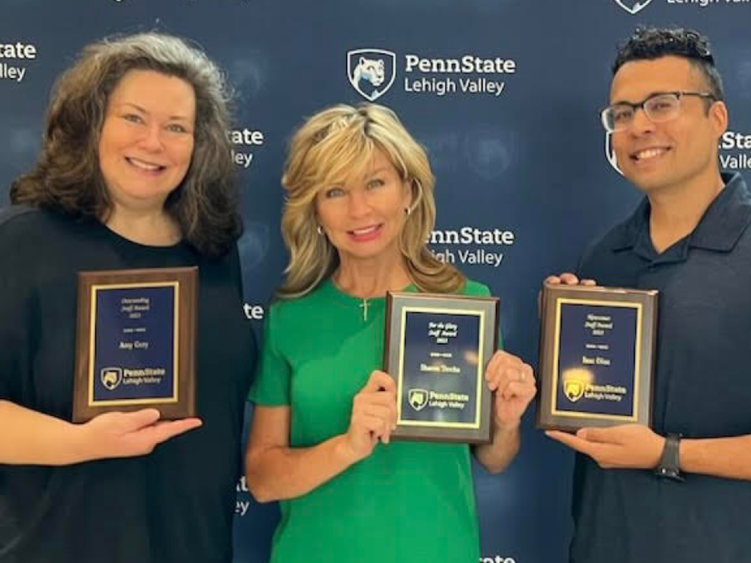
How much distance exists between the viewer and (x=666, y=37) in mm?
2135

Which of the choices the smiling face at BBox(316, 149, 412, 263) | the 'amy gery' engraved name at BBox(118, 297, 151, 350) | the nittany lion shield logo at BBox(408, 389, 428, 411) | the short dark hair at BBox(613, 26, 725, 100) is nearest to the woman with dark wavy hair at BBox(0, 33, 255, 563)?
the 'amy gery' engraved name at BBox(118, 297, 151, 350)

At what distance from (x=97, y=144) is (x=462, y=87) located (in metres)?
1.16

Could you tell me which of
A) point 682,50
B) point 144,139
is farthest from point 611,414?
point 144,139

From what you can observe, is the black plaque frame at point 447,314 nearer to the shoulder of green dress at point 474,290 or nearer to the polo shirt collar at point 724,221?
the shoulder of green dress at point 474,290

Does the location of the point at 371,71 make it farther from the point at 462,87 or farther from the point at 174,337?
the point at 174,337

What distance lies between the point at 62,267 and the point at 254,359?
0.49m

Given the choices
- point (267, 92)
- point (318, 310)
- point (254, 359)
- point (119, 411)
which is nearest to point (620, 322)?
point (318, 310)

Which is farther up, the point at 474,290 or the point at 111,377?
the point at 474,290

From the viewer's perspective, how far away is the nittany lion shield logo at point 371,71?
2611mm

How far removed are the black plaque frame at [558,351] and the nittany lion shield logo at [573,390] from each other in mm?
22

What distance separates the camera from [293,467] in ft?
A: 6.34

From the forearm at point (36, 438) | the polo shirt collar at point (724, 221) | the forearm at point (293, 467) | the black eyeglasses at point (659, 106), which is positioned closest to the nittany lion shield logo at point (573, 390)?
the polo shirt collar at point (724, 221)

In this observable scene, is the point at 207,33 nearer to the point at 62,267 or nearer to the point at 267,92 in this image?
the point at 267,92

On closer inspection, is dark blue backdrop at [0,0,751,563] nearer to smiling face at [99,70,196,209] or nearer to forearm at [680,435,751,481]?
smiling face at [99,70,196,209]
